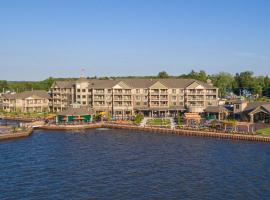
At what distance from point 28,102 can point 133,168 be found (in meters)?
80.4

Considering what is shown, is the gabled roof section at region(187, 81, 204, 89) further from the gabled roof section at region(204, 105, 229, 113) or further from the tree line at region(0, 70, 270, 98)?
the tree line at region(0, 70, 270, 98)

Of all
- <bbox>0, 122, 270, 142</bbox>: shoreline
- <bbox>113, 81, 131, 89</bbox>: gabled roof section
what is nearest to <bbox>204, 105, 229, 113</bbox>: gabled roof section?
<bbox>0, 122, 270, 142</bbox>: shoreline

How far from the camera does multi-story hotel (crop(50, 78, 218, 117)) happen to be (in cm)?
10694

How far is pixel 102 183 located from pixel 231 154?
2472 cm

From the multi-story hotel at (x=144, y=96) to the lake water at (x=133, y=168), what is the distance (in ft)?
116

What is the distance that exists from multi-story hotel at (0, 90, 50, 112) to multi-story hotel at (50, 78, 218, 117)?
18.0 metres

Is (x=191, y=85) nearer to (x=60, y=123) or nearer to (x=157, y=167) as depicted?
(x=60, y=123)

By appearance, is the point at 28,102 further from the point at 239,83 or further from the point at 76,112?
the point at 239,83

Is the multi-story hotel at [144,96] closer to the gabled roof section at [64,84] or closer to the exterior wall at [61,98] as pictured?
the exterior wall at [61,98]

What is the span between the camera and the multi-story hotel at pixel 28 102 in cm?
11988

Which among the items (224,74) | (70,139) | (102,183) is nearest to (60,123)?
(70,139)

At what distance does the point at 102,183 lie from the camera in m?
42.7

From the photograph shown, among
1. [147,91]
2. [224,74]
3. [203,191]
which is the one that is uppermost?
[224,74]

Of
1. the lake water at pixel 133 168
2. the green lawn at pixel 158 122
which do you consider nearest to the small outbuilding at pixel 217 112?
the green lawn at pixel 158 122
